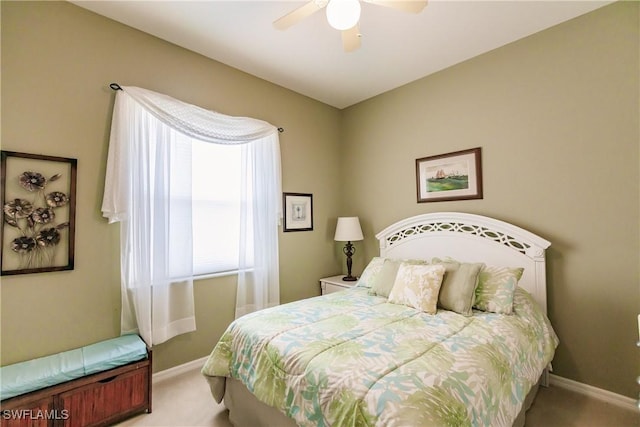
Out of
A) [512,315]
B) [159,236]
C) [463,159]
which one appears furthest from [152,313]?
[463,159]

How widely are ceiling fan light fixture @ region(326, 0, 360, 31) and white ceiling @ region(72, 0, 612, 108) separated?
70 cm

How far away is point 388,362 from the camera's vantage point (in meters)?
1.38

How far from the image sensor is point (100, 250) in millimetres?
2172

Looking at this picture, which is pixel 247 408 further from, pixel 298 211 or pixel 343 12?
pixel 343 12

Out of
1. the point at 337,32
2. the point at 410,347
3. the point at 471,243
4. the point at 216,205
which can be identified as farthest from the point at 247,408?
the point at 337,32

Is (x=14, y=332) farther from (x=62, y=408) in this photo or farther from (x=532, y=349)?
(x=532, y=349)

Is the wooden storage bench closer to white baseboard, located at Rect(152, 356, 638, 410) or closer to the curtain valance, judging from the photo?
white baseboard, located at Rect(152, 356, 638, 410)

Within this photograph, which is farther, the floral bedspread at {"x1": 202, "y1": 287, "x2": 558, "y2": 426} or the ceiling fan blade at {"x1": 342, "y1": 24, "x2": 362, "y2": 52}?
the ceiling fan blade at {"x1": 342, "y1": 24, "x2": 362, "y2": 52}

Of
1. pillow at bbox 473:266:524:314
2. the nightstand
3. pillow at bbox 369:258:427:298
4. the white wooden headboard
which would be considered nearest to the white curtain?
the nightstand

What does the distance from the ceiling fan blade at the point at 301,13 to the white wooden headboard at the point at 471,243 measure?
6.91 ft

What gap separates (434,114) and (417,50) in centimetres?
69

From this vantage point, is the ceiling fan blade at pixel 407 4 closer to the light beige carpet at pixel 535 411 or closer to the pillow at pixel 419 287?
the pillow at pixel 419 287

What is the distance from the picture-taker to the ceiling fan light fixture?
5.03ft

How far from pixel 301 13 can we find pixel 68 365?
8.37ft
